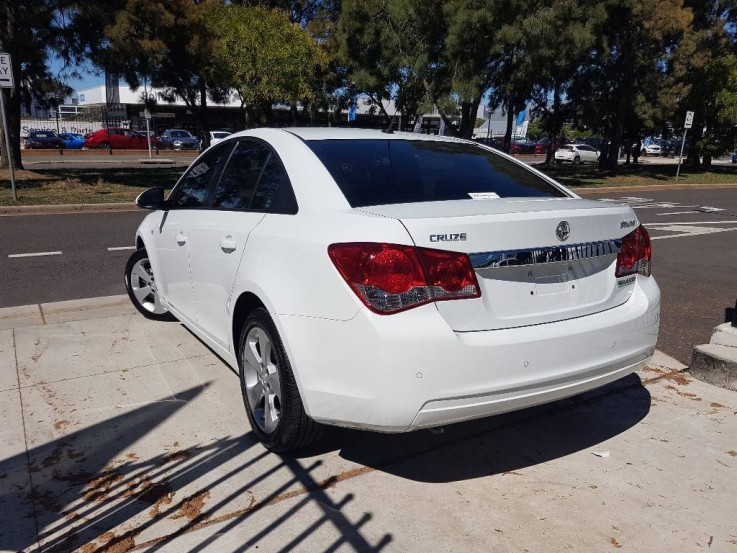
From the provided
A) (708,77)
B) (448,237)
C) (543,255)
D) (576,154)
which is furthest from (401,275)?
(576,154)

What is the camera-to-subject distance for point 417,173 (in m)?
3.26

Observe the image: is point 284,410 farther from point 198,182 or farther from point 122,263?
point 122,263

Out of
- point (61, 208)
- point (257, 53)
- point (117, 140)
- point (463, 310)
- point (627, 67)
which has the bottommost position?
point (61, 208)

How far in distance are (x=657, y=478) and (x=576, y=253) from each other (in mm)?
1178

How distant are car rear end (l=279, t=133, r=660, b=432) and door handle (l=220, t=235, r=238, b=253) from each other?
0.70m

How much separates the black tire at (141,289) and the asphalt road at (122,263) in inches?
44.8

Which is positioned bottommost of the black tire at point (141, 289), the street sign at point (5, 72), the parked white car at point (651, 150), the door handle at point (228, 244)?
the black tire at point (141, 289)

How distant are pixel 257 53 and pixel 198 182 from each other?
73.7ft

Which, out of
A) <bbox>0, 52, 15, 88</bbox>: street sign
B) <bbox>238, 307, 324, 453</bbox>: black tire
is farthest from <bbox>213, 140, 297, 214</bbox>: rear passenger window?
<bbox>0, 52, 15, 88</bbox>: street sign

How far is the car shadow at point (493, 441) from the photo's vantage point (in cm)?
309

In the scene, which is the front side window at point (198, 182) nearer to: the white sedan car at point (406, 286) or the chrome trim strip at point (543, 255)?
the white sedan car at point (406, 286)

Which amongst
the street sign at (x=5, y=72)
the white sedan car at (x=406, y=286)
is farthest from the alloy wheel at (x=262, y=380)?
the street sign at (x=5, y=72)

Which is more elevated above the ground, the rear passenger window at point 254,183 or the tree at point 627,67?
the tree at point 627,67

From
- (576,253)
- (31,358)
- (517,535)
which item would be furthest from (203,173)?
(517,535)
